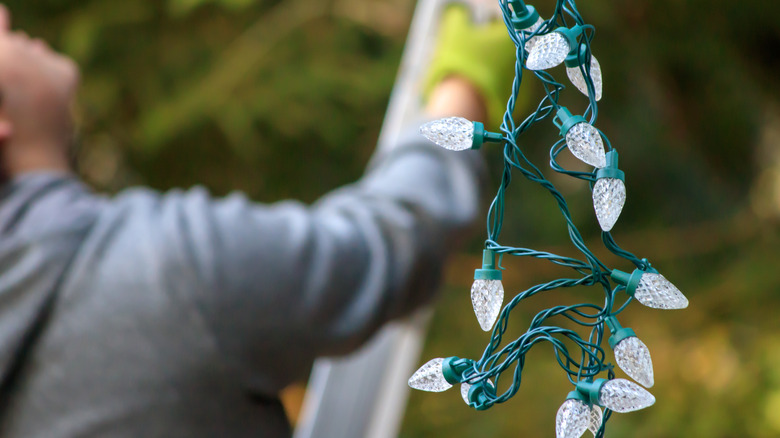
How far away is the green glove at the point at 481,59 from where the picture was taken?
45.6 inches

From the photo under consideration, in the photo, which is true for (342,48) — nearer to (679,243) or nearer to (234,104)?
(234,104)

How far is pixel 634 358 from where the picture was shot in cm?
28

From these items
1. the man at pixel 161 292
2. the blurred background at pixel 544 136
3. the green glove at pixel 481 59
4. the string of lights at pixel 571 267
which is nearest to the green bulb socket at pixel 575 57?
the string of lights at pixel 571 267

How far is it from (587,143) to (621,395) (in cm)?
9

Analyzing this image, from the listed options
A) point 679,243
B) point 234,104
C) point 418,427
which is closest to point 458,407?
point 418,427

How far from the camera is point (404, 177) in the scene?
110cm

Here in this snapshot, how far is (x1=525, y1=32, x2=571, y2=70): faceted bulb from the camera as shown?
268mm

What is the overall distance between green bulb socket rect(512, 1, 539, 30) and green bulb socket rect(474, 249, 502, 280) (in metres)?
0.10

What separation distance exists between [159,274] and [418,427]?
1.24 m

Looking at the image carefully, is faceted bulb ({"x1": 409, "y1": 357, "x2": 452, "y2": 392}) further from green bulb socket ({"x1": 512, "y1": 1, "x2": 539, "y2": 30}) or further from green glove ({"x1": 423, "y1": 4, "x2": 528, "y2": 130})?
green glove ({"x1": 423, "y1": 4, "x2": 528, "y2": 130})

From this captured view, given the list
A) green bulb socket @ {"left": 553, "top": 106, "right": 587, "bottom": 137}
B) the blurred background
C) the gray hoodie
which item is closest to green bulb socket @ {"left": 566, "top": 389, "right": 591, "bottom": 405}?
green bulb socket @ {"left": 553, "top": 106, "right": 587, "bottom": 137}

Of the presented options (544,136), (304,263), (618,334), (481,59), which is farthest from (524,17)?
(544,136)

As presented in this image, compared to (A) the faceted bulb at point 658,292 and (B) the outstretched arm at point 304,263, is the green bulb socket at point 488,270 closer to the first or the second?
(A) the faceted bulb at point 658,292

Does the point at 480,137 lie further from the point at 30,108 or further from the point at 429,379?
the point at 30,108
